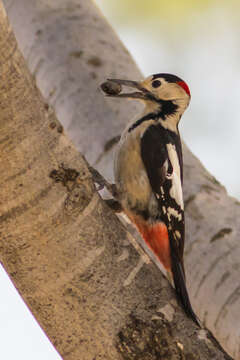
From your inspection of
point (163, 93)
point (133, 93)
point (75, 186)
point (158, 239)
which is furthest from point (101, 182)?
point (75, 186)

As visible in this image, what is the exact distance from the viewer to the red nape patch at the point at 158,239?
2.96 metres

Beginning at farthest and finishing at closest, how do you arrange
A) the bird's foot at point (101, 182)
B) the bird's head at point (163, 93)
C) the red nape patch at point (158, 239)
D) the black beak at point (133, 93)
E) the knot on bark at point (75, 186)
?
1. the bird's head at point (163, 93)
2. the black beak at point (133, 93)
3. the red nape patch at point (158, 239)
4. the bird's foot at point (101, 182)
5. the knot on bark at point (75, 186)

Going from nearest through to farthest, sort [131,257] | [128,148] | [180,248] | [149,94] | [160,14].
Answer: [131,257], [180,248], [128,148], [149,94], [160,14]

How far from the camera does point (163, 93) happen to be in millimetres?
3447

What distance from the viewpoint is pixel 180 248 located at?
2904 mm

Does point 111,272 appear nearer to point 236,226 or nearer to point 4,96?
point 4,96

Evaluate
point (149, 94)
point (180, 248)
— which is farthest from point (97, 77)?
point (180, 248)

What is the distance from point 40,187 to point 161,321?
481 mm

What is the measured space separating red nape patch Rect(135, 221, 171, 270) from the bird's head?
632 mm

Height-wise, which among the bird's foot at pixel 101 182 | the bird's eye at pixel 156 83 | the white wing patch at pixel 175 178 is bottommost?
the white wing patch at pixel 175 178

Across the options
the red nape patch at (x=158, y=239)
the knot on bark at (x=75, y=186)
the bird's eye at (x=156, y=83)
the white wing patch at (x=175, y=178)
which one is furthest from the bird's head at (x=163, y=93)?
the knot on bark at (x=75, y=186)

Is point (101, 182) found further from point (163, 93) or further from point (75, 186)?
point (75, 186)

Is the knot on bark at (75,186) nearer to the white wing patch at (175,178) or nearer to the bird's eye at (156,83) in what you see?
the white wing patch at (175,178)

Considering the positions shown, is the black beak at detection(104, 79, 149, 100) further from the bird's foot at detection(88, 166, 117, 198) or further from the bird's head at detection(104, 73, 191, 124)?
the bird's foot at detection(88, 166, 117, 198)
